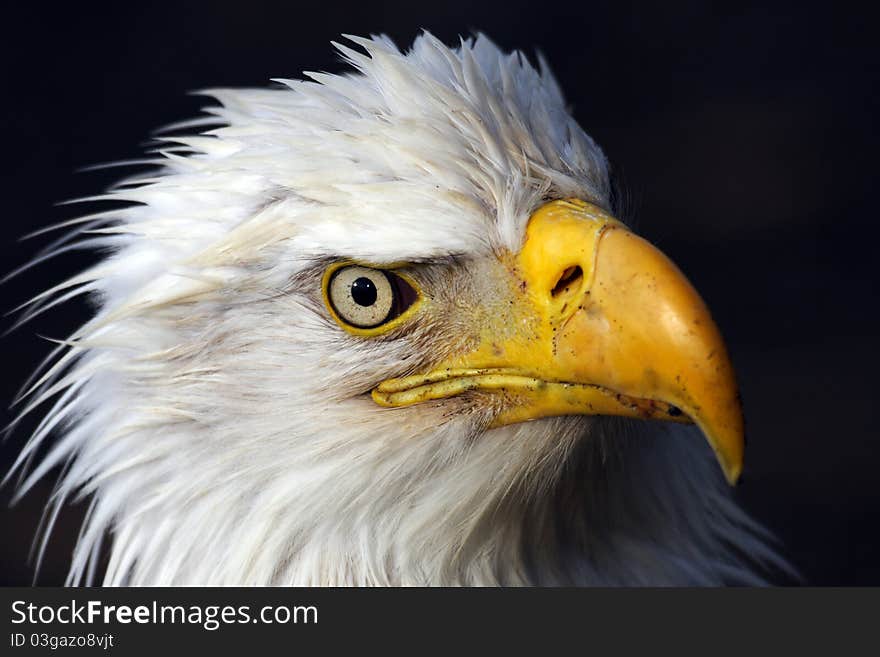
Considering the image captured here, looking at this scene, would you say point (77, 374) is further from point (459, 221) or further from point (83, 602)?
point (459, 221)

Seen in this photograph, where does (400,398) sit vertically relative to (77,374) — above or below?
below

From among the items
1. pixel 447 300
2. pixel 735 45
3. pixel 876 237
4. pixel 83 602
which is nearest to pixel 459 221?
pixel 447 300

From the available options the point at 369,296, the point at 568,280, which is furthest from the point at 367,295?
the point at 568,280

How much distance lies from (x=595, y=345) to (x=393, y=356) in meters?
0.32

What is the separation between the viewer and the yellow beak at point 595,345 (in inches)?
64.5

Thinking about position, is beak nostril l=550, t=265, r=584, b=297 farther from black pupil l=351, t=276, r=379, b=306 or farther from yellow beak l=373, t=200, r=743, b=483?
black pupil l=351, t=276, r=379, b=306

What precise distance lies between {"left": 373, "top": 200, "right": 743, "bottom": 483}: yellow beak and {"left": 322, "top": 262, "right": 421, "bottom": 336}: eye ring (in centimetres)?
9

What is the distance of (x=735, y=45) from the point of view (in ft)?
20.5

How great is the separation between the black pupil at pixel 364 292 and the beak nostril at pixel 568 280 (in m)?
0.27

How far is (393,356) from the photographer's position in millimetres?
1827

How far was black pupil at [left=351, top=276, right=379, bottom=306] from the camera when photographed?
5.95ft

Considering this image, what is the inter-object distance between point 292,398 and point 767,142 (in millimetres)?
4617

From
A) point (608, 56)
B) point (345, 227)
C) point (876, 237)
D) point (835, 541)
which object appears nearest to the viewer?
point (345, 227)

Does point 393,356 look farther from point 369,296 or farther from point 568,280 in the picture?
point 568,280
